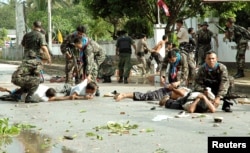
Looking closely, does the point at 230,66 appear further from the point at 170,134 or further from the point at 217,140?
the point at 217,140

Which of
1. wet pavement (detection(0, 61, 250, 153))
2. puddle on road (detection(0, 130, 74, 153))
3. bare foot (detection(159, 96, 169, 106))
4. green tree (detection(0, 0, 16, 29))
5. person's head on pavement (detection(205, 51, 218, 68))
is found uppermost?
green tree (detection(0, 0, 16, 29))

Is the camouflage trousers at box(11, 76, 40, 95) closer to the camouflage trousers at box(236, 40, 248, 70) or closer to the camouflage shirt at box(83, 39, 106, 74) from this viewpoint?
the camouflage shirt at box(83, 39, 106, 74)

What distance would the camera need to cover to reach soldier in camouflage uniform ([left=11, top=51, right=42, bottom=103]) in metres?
13.1

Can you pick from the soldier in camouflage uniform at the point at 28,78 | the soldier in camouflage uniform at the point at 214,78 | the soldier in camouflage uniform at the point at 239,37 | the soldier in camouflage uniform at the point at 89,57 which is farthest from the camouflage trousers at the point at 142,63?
the soldier in camouflage uniform at the point at 214,78

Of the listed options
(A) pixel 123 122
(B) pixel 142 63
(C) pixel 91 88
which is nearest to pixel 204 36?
(B) pixel 142 63

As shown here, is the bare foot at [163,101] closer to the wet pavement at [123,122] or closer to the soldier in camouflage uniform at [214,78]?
the wet pavement at [123,122]

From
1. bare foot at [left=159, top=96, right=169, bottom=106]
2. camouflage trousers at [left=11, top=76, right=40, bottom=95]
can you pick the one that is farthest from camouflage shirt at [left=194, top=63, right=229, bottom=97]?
camouflage trousers at [left=11, top=76, right=40, bottom=95]

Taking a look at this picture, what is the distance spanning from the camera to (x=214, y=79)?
10883mm

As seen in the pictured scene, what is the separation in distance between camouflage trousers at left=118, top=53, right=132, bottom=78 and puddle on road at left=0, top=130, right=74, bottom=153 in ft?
34.4

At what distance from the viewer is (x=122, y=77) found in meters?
19.7

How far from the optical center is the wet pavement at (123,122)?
304 inches

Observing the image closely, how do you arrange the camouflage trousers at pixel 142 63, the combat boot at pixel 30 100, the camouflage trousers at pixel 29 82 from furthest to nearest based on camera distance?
the camouflage trousers at pixel 142 63 < the combat boot at pixel 30 100 < the camouflage trousers at pixel 29 82

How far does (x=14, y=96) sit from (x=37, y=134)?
16.3ft

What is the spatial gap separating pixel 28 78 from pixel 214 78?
14.1 ft
